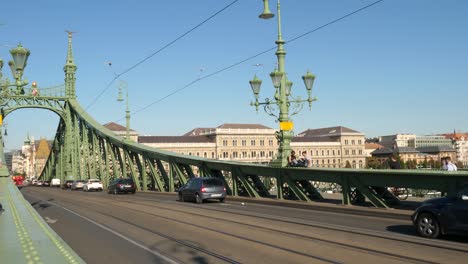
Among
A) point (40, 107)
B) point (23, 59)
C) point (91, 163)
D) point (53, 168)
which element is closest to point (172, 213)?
point (23, 59)

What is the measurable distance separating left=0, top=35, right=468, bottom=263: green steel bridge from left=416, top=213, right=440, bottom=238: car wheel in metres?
2.53

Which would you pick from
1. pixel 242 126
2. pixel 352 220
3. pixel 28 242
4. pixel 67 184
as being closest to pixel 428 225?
pixel 352 220

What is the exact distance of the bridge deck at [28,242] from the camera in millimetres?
6477

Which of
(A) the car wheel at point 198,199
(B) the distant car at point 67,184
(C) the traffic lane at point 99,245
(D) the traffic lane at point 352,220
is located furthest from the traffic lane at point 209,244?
(B) the distant car at point 67,184

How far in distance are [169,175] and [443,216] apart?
2598 centimetres

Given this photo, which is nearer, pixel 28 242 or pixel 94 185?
pixel 28 242

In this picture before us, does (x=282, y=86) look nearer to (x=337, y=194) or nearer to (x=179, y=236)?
(x=337, y=194)

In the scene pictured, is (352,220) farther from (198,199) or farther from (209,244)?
(198,199)

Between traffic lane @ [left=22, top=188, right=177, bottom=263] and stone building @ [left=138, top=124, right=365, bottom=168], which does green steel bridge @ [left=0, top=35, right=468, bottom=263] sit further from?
stone building @ [left=138, top=124, right=365, bottom=168]

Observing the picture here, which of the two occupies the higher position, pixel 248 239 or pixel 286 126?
pixel 286 126

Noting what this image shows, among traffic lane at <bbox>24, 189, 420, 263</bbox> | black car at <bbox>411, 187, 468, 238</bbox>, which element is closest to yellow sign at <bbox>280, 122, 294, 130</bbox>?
traffic lane at <bbox>24, 189, 420, 263</bbox>

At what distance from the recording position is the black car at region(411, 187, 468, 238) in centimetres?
1037

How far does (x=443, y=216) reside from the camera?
1074cm

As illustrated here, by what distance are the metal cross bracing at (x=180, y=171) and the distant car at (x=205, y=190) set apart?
4.13 ft
